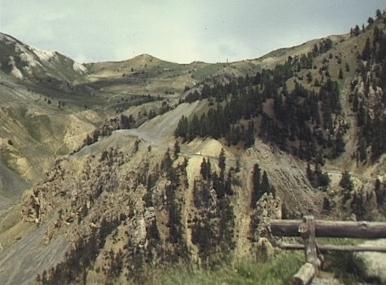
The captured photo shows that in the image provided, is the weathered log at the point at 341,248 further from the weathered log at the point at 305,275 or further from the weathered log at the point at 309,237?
the weathered log at the point at 305,275

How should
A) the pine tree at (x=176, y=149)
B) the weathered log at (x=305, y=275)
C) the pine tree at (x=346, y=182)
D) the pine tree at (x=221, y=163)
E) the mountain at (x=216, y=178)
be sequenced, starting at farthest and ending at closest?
the pine tree at (x=176, y=149)
the pine tree at (x=221, y=163)
the pine tree at (x=346, y=182)
the mountain at (x=216, y=178)
the weathered log at (x=305, y=275)

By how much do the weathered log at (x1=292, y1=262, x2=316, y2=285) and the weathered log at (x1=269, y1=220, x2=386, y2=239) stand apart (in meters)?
1.08

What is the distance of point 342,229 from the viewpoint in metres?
18.0

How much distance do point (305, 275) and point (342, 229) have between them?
1.84 metres

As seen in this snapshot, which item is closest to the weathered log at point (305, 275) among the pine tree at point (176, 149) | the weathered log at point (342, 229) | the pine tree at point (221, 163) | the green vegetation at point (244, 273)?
A: the green vegetation at point (244, 273)

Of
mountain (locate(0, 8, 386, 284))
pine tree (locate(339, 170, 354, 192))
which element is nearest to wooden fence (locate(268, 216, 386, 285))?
mountain (locate(0, 8, 386, 284))

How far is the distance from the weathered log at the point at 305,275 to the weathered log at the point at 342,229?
1.08 m

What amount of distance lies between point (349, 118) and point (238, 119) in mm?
21703

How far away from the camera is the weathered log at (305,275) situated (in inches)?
658

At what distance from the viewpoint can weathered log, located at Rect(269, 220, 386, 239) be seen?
58.2 ft

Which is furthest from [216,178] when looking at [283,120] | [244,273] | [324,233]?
[324,233]

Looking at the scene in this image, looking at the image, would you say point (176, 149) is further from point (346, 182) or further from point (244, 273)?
point (244, 273)

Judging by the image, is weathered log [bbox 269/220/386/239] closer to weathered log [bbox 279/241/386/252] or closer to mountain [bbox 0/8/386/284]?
weathered log [bbox 279/241/386/252]

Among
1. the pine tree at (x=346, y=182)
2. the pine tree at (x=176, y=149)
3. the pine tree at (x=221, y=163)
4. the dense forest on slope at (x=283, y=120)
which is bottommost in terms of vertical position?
the pine tree at (x=346, y=182)
